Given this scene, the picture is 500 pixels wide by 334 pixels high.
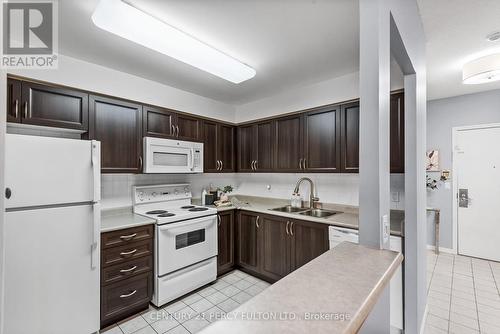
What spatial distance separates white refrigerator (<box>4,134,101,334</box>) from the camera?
1.52 meters

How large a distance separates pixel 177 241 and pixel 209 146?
1.37m

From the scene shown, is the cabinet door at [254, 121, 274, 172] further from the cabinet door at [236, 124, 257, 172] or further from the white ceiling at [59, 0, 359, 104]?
the white ceiling at [59, 0, 359, 104]

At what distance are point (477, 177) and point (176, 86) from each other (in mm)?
4696

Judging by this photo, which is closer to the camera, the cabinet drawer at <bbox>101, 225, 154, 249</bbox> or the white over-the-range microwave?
the cabinet drawer at <bbox>101, 225, 154, 249</bbox>

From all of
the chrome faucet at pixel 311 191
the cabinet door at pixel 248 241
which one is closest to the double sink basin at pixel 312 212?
the chrome faucet at pixel 311 191

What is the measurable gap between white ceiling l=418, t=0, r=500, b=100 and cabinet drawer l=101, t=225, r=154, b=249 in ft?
9.77

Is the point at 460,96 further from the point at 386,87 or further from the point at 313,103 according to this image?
the point at 386,87

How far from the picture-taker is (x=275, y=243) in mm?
2797

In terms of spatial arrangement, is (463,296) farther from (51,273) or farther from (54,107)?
(54,107)

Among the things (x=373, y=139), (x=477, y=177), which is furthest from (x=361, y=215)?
(x=477, y=177)

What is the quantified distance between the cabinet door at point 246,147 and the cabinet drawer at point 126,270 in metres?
1.82

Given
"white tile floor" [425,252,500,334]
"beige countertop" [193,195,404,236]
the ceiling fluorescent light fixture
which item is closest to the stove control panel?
"beige countertop" [193,195,404,236]

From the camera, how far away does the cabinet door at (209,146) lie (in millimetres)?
3213

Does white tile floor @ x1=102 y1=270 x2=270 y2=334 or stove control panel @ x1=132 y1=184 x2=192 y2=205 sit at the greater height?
stove control panel @ x1=132 y1=184 x2=192 y2=205
